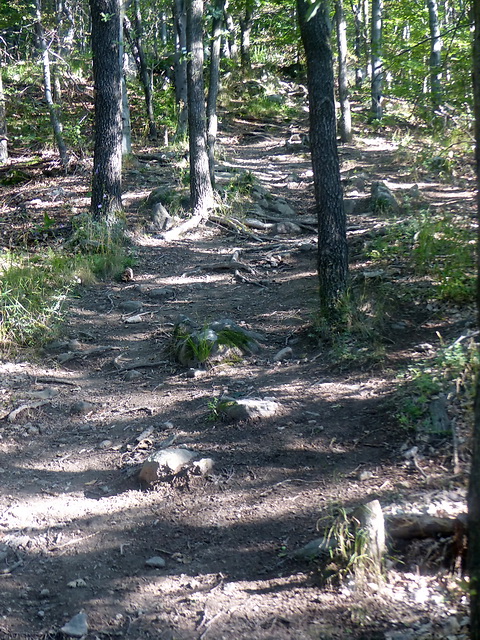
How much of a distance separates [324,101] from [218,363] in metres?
2.93

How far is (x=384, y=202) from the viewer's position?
1117cm

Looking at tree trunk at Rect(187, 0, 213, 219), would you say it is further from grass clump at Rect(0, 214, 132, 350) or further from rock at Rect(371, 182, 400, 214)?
rock at Rect(371, 182, 400, 214)

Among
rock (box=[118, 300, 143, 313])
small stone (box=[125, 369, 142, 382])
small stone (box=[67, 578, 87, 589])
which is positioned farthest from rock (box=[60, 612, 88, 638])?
rock (box=[118, 300, 143, 313])

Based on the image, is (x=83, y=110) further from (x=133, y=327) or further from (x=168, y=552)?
(x=168, y=552)

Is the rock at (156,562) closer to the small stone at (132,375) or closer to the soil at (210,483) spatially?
the soil at (210,483)

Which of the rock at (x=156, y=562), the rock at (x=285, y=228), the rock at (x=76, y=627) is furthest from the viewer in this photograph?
the rock at (x=285, y=228)

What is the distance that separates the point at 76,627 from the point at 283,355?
3.64 meters

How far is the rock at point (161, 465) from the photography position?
462 cm

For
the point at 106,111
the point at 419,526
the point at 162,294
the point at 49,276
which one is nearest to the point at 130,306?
the point at 162,294

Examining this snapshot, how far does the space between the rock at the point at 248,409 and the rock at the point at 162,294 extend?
360 centimetres

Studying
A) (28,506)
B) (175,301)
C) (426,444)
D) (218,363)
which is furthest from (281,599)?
(175,301)

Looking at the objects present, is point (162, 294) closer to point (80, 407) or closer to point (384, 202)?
point (80, 407)

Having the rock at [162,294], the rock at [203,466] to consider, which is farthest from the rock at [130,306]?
the rock at [203,466]

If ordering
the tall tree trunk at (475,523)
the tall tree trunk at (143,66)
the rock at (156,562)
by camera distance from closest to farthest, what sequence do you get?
the tall tree trunk at (475,523) < the rock at (156,562) < the tall tree trunk at (143,66)
